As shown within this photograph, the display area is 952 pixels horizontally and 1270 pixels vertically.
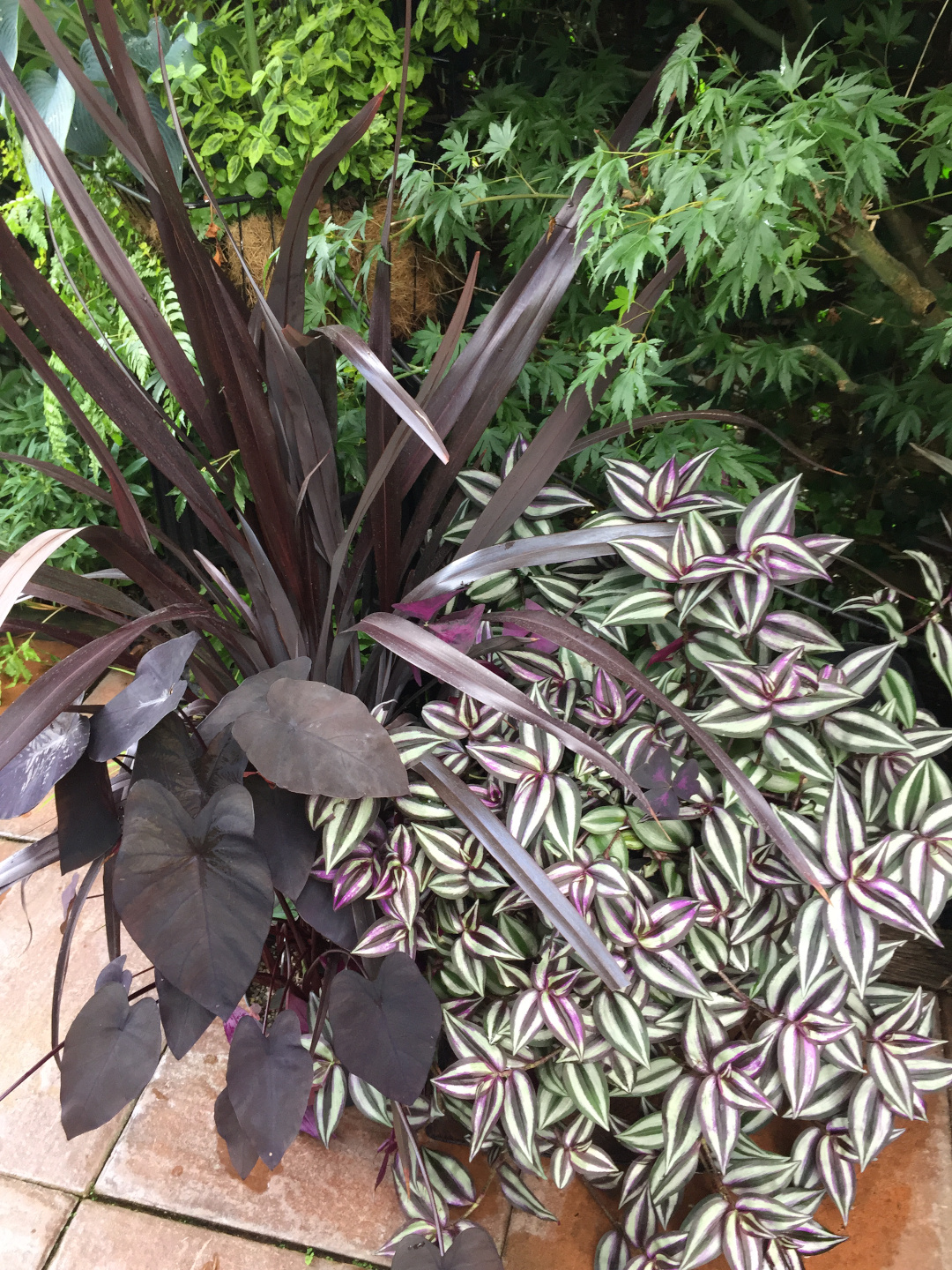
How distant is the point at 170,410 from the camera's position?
4.78 feet

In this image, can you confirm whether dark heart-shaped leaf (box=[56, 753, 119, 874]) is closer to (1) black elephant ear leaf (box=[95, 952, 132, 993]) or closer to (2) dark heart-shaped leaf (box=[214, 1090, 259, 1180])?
(1) black elephant ear leaf (box=[95, 952, 132, 993])

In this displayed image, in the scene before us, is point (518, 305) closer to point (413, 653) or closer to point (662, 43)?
point (413, 653)

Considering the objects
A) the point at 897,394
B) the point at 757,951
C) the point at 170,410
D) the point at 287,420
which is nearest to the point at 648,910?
the point at 757,951

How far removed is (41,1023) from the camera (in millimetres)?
1336

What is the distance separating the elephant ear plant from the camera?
82 centimetres

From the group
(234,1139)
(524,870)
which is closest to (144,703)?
(524,870)

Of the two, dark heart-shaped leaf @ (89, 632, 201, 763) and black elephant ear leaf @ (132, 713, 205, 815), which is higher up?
dark heart-shaped leaf @ (89, 632, 201, 763)

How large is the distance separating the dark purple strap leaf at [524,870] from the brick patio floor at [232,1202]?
1.79ft

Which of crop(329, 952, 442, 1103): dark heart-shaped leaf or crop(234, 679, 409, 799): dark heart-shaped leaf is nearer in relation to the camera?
crop(234, 679, 409, 799): dark heart-shaped leaf

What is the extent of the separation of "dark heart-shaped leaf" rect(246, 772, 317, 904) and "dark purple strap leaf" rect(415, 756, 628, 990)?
0.15m

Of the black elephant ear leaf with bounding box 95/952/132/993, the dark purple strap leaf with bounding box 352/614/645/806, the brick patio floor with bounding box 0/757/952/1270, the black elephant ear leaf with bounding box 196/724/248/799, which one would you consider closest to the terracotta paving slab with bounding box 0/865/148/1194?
the brick patio floor with bounding box 0/757/952/1270

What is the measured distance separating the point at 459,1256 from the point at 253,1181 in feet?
1.28

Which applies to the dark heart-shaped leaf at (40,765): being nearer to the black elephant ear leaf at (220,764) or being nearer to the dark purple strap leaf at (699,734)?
the black elephant ear leaf at (220,764)

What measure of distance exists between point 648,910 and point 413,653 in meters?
0.38
